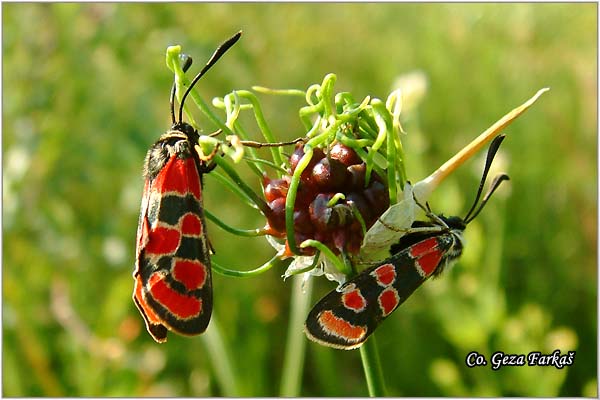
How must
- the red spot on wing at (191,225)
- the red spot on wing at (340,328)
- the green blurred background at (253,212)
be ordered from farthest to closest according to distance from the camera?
the green blurred background at (253,212) → the red spot on wing at (191,225) → the red spot on wing at (340,328)

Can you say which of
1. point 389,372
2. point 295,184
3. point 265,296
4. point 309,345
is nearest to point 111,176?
point 265,296

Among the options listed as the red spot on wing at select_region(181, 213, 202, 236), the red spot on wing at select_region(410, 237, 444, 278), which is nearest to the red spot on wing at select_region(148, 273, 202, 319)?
the red spot on wing at select_region(181, 213, 202, 236)

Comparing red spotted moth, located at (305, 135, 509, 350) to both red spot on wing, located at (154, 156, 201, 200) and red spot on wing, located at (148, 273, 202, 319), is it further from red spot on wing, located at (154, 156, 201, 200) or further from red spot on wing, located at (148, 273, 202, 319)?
red spot on wing, located at (154, 156, 201, 200)

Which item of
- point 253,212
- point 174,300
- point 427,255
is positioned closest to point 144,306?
point 174,300

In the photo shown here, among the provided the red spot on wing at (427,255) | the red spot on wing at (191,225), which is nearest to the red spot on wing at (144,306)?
the red spot on wing at (191,225)

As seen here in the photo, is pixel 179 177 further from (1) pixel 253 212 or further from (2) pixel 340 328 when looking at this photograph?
(1) pixel 253 212

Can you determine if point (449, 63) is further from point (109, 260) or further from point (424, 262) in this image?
point (424, 262)

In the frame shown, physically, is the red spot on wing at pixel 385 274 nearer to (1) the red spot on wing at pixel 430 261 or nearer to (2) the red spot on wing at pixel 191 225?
(1) the red spot on wing at pixel 430 261
